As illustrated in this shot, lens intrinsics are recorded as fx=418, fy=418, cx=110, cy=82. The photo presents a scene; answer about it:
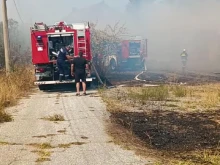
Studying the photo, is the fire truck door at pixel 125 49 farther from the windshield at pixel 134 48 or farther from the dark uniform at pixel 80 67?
the dark uniform at pixel 80 67

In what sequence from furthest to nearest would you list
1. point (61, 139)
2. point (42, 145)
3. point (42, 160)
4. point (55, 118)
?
point (55, 118) < point (61, 139) < point (42, 145) < point (42, 160)

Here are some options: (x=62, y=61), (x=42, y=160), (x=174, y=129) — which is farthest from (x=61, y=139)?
(x=62, y=61)

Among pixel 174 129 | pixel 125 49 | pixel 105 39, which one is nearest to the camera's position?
pixel 174 129

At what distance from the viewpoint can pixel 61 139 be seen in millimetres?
8008

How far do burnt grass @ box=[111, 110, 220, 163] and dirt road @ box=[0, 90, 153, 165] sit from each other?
673 millimetres

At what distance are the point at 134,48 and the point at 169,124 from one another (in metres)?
23.0

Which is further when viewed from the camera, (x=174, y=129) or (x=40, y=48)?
(x=40, y=48)

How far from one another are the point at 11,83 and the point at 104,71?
7018 millimetres

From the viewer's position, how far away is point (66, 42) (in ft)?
59.2

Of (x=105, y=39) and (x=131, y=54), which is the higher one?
(x=105, y=39)

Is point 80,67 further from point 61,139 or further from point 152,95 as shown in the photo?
point 61,139

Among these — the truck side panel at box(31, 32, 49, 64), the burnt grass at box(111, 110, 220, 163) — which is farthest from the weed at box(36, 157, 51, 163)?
the truck side panel at box(31, 32, 49, 64)

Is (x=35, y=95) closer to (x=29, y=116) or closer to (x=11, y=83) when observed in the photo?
(x=11, y=83)

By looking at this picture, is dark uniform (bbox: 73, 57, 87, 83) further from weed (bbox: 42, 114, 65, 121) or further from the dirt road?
weed (bbox: 42, 114, 65, 121)
